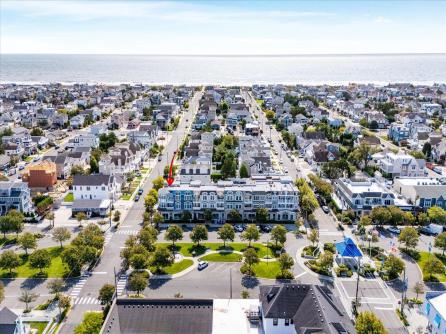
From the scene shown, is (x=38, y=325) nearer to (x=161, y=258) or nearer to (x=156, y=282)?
(x=156, y=282)

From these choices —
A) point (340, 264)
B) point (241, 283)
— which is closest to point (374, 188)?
point (340, 264)

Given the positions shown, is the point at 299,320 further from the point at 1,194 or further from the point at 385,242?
the point at 1,194

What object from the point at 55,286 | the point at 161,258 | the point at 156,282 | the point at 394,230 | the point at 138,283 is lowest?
the point at 156,282

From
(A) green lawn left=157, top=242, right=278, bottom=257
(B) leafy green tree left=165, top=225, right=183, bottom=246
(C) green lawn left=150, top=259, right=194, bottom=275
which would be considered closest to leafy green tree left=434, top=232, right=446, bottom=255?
(A) green lawn left=157, top=242, right=278, bottom=257

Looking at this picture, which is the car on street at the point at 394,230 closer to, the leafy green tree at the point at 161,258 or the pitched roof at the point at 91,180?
the leafy green tree at the point at 161,258

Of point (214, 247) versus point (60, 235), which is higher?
point (60, 235)

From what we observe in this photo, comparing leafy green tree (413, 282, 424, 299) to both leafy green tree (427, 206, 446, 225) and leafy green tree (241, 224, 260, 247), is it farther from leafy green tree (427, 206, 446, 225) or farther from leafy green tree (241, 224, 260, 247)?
leafy green tree (427, 206, 446, 225)

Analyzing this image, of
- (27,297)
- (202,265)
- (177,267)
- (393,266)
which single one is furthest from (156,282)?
(393,266)
